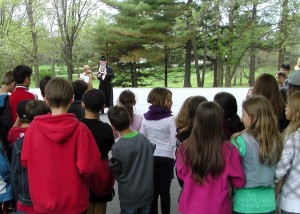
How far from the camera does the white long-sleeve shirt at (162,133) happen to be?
3.47 m

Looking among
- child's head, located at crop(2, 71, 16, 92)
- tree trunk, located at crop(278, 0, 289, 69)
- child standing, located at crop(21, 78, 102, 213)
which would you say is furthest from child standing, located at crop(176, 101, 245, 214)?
tree trunk, located at crop(278, 0, 289, 69)

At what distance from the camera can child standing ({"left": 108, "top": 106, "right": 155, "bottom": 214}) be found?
2779mm

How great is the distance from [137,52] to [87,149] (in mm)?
29044

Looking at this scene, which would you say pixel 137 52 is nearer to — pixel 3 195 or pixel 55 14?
pixel 55 14

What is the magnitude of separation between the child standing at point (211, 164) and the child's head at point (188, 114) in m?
0.59

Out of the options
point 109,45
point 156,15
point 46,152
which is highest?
point 156,15

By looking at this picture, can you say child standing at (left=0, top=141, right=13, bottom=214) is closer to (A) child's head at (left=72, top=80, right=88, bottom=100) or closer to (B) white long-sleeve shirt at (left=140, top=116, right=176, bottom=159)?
(A) child's head at (left=72, top=80, right=88, bottom=100)

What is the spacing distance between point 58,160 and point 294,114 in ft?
5.66

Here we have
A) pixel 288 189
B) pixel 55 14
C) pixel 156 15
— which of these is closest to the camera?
pixel 288 189

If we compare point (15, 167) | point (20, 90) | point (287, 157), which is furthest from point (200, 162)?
point (20, 90)

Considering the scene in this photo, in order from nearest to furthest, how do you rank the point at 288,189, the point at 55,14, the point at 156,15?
the point at 288,189 < the point at 55,14 < the point at 156,15

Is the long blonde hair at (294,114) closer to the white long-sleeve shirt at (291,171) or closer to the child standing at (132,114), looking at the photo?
the white long-sleeve shirt at (291,171)

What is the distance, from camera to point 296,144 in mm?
2432

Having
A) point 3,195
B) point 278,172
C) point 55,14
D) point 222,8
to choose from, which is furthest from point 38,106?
point 222,8
